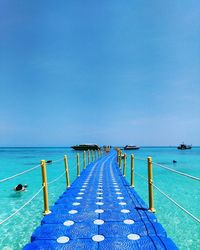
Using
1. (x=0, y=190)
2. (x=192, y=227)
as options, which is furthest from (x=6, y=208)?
(x=192, y=227)

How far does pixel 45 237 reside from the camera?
3.38m

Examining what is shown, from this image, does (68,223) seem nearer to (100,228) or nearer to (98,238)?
(100,228)

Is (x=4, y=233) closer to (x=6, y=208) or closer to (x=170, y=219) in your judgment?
(x=6, y=208)

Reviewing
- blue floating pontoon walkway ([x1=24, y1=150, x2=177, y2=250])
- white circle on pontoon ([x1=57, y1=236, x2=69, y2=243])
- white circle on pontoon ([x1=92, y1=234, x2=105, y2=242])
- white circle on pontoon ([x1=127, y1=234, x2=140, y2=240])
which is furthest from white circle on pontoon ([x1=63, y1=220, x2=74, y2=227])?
white circle on pontoon ([x1=127, y1=234, x2=140, y2=240])

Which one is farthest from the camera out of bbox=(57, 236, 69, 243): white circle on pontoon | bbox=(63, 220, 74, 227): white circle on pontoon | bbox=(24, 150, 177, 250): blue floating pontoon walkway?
bbox=(63, 220, 74, 227): white circle on pontoon

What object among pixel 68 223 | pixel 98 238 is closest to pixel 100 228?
pixel 98 238

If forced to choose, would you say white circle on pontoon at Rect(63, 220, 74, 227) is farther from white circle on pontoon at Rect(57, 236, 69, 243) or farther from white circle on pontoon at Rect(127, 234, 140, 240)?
white circle on pontoon at Rect(127, 234, 140, 240)

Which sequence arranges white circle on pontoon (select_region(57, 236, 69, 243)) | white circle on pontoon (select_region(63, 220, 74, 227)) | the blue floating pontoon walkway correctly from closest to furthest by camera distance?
the blue floating pontoon walkway → white circle on pontoon (select_region(57, 236, 69, 243)) → white circle on pontoon (select_region(63, 220, 74, 227))

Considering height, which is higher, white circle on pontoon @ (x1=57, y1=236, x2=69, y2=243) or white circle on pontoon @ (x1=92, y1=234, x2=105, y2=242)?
white circle on pontoon @ (x1=57, y1=236, x2=69, y2=243)

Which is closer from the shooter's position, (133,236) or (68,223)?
(133,236)

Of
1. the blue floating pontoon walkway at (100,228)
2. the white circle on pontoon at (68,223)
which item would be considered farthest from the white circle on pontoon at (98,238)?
the white circle on pontoon at (68,223)

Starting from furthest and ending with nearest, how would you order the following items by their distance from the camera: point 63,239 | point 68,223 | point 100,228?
point 68,223, point 100,228, point 63,239

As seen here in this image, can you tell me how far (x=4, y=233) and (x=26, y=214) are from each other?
6.35ft

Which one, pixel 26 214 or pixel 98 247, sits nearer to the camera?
pixel 98 247
